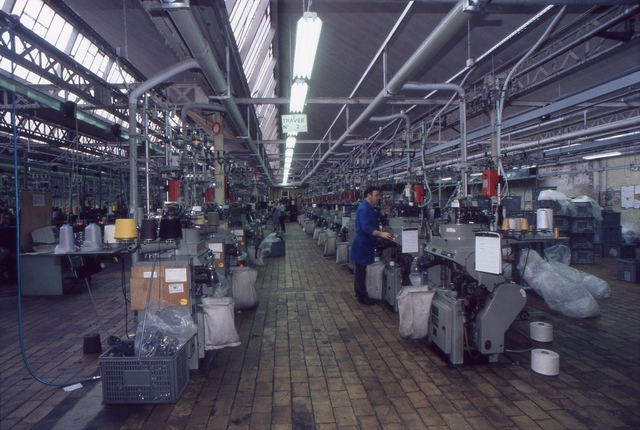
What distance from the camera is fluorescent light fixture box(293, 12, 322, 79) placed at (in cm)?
345

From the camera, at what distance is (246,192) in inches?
594

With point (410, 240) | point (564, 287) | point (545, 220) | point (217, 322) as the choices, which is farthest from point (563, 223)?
point (217, 322)

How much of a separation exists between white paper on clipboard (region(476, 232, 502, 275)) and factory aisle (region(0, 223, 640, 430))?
0.94 metres

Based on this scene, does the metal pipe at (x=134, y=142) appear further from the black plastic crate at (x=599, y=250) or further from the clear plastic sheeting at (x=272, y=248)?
the black plastic crate at (x=599, y=250)

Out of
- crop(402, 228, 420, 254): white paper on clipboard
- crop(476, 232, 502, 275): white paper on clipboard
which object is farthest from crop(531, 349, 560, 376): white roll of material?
crop(402, 228, 420, 254): white paper on clipboard

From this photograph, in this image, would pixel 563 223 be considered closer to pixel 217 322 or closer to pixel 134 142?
pixel 217 322

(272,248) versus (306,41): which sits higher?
(306,41)

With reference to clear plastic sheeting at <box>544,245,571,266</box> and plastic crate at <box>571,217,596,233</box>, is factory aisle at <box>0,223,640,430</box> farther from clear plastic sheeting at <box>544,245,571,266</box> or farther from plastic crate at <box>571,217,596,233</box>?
plastic crate at <box>571,217,596,233</box>

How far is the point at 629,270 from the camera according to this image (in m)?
6.91

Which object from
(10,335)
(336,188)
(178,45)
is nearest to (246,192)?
(336,188)

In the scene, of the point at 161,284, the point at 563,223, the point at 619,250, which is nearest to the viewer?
the point at 161,284

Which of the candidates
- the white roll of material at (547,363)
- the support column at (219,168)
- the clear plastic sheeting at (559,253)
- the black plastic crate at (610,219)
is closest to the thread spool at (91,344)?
the white roll of material at (547,363)

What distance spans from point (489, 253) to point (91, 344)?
393 centimetres

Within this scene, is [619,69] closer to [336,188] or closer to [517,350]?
[517,350]
